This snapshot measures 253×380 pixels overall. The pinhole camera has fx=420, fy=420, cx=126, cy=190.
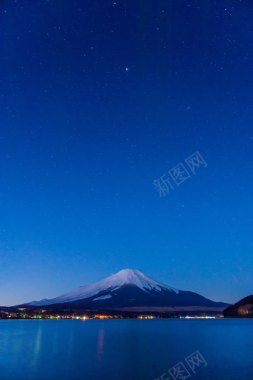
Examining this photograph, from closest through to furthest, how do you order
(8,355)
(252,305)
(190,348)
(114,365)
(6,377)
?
1. (6,377)
2. (114,365)
3. (8,355)
4. (190,348)
5. (252,305)

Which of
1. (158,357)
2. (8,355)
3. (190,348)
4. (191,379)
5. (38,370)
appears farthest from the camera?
(190,348)

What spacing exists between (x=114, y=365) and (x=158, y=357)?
17.7 feet

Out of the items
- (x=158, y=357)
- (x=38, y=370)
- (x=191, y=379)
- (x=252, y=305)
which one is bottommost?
(x=191, y=379)

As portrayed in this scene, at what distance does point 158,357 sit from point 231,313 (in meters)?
168

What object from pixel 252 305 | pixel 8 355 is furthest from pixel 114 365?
pixel 252 305

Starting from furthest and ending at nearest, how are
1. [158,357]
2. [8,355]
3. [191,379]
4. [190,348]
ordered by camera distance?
[190,348] < [8,355] < [158,357] < [191,379]

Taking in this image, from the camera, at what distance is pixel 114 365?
31.2m

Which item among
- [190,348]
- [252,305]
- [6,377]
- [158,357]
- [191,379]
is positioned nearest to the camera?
[191,379]

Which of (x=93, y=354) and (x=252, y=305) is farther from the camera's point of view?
(x=252, y=305)

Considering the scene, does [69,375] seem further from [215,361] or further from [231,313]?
[231,313]


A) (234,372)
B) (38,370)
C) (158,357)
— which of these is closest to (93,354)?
(158,357)

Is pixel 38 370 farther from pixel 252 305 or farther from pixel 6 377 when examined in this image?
pixel 252 305

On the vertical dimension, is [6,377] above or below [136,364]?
below

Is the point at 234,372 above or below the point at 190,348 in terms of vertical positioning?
below
